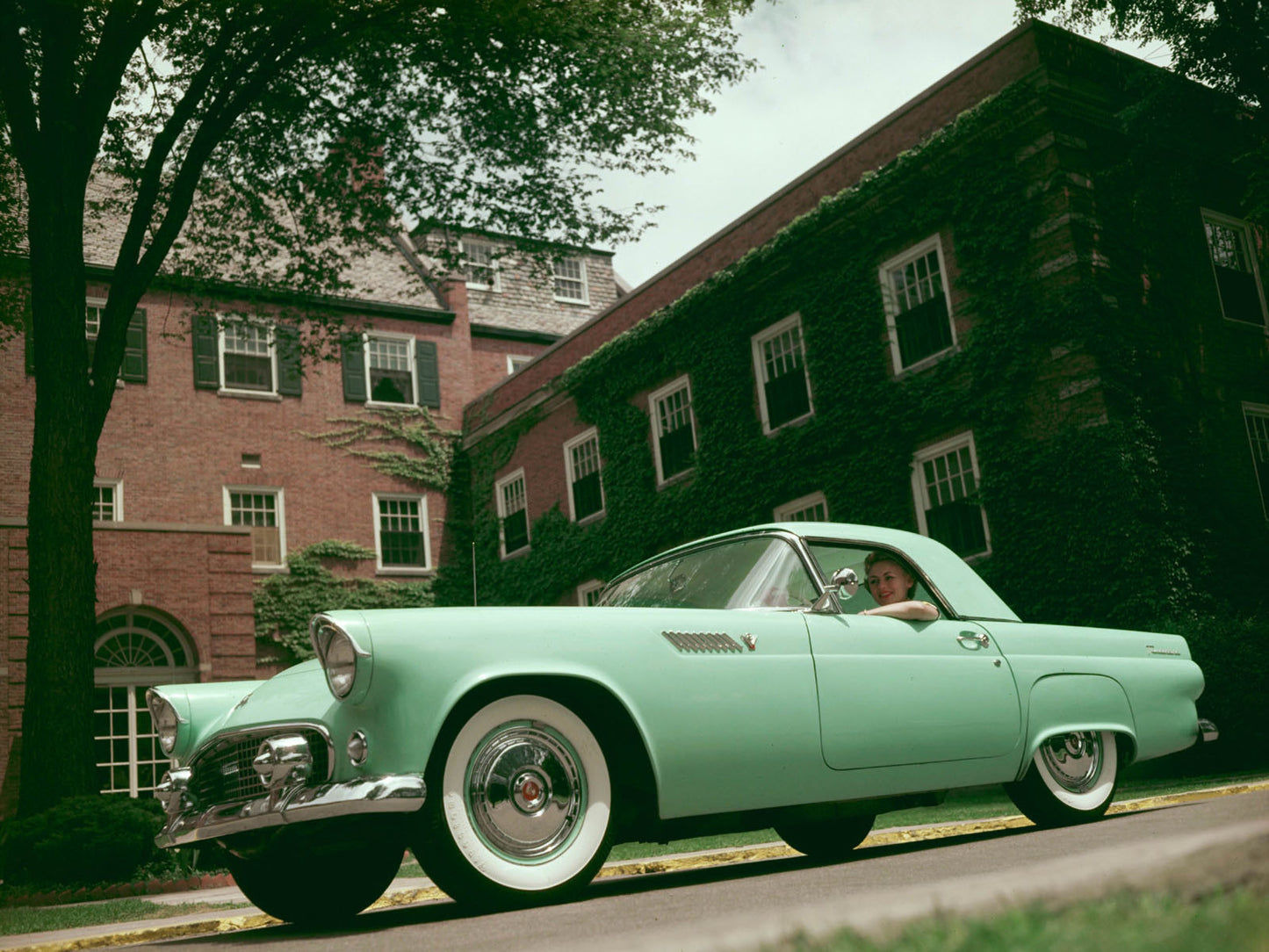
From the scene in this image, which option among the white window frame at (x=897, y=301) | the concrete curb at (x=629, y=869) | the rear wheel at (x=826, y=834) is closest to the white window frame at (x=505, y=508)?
the white window frame at (x=897, y=301)

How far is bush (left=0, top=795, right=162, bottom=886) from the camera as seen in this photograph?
9.87 metres

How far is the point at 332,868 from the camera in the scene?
5.15 meters

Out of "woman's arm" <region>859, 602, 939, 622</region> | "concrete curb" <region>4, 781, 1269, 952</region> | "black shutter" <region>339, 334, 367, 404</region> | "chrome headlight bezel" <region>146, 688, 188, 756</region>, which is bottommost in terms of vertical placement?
"concrete curb" <region>4, 781, 1269, 952</region>

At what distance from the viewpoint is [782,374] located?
20.2 m

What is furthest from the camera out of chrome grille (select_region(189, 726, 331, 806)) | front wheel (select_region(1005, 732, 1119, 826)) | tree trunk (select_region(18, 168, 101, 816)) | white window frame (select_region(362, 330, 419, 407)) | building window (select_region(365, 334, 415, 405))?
building window (select_region(365, 334, 415, 405))

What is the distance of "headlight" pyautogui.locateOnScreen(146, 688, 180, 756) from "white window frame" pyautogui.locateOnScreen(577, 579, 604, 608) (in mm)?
19035

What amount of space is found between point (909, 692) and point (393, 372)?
25.1m

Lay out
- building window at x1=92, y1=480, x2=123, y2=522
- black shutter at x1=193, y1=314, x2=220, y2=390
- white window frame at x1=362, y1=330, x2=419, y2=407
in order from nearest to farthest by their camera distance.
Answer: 1. building window at x1=92, y1=480, x2=123, y2=522
2. black shutter at x1=193, y1=314, x2=220, y2=390
3. white window frame at x1=362, y1=330, x2=419, y2=407

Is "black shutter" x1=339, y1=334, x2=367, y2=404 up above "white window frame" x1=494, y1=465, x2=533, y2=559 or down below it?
above

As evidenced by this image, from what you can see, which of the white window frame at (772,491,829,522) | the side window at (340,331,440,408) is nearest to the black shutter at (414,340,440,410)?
the side window at (340,331,440,408)

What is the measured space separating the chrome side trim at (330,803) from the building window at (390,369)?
82.5 ft

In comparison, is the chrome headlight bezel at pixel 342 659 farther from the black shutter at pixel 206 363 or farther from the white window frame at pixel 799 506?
the black shutter at pixel 206 363

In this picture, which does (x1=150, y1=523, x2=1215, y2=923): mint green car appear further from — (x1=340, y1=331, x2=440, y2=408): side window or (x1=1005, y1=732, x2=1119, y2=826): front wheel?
(x1=340, y1=331, x2=440, y2=408): side window

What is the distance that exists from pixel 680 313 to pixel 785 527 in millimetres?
16695
